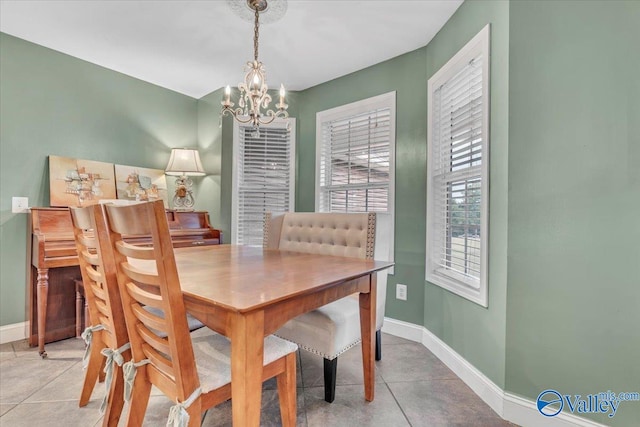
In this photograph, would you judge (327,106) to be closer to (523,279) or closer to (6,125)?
(523,279)

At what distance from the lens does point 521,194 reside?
5.16 ft

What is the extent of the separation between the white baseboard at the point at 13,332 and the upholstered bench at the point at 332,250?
2.14m

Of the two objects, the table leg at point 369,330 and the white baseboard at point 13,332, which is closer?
the table leg at point 369,330

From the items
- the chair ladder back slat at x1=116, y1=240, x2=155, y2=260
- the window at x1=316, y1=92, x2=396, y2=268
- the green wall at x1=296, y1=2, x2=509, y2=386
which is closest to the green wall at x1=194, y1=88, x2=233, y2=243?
the green wall at x1=296, y1=2, x2=509, y2=386

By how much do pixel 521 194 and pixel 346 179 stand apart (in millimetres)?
1704

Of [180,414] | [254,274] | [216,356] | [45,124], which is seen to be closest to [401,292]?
[254,274]

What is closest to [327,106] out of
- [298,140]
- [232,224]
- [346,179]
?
[298,140]

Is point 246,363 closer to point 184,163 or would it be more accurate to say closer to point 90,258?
point 90,258

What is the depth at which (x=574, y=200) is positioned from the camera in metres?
1.42

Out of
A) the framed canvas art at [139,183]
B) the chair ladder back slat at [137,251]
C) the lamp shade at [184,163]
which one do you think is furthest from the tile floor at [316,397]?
the lamp shade at [184,163]

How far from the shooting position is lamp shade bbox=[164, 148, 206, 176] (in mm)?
3312

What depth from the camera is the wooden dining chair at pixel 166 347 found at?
2.95 feet

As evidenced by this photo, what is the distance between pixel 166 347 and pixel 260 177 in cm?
262

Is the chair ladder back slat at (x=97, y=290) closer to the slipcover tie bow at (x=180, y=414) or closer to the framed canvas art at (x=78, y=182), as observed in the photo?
the slipcover tie bow at (x=180, y=414)
